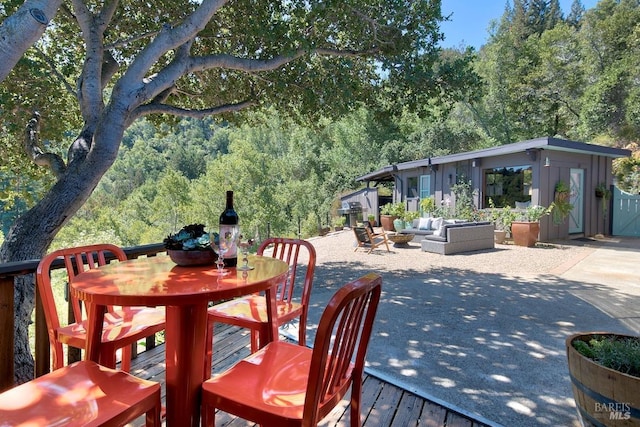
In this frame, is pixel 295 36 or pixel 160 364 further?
pixel 295 36

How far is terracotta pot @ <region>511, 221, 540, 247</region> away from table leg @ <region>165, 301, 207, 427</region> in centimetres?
908

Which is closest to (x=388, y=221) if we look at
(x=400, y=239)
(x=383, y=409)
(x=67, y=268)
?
(x=400, y=239)

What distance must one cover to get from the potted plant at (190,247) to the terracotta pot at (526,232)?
28.8 ft

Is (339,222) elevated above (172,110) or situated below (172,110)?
below

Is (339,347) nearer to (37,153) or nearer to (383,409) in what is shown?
(383,409)

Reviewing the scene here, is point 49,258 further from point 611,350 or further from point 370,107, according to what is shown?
point 370,107

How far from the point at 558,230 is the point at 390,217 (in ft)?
17.0

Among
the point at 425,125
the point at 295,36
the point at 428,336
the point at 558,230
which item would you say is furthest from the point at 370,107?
the point at 425,125

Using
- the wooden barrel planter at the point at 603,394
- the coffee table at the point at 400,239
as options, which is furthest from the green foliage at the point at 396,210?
the wooden barrel planter at the point at 603,394

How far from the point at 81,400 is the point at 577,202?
1236 cm

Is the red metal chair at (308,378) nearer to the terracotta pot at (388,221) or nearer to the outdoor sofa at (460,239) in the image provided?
the outdoor sofa at (460,239)

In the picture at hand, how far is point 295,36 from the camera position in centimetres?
411

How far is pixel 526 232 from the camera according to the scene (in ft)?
28.2

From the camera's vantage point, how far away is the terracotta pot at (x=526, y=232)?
858 cm
